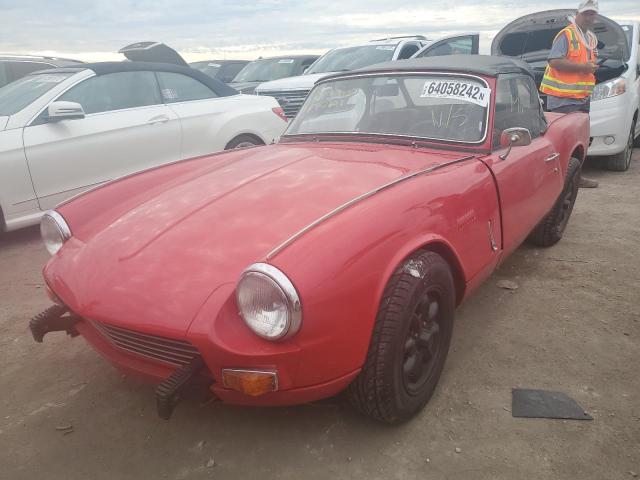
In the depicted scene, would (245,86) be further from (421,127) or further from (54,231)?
(54,231)

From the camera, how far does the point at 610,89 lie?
233 inches

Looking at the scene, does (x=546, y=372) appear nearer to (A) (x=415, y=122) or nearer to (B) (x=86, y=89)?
(A) (x=415, y=122)

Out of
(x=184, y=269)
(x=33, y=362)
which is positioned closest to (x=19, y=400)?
(x=33, y=362)

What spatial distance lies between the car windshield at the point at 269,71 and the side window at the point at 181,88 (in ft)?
15.9

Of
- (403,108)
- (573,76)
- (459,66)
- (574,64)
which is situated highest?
(459,66)

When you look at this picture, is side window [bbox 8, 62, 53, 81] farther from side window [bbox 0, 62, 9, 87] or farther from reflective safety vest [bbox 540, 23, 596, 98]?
reflective safety vest [bbox 540, 23, 596, 98]

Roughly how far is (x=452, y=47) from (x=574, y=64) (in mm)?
3115

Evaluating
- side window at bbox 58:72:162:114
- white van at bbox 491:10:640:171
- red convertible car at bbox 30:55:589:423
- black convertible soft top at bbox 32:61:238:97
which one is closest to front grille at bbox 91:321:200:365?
red convertible car at bbox 30:55:589:423

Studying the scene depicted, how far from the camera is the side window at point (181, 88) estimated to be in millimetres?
5277

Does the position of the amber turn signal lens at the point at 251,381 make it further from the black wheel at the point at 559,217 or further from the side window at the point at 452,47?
the side window at the point at 452,47

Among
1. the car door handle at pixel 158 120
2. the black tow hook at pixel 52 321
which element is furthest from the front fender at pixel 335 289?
the car door handle at pixel 158 120

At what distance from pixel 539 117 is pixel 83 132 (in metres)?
3.71

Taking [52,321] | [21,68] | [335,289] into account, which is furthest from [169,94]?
[335,289]

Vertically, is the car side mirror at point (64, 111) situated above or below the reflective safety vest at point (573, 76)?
above
